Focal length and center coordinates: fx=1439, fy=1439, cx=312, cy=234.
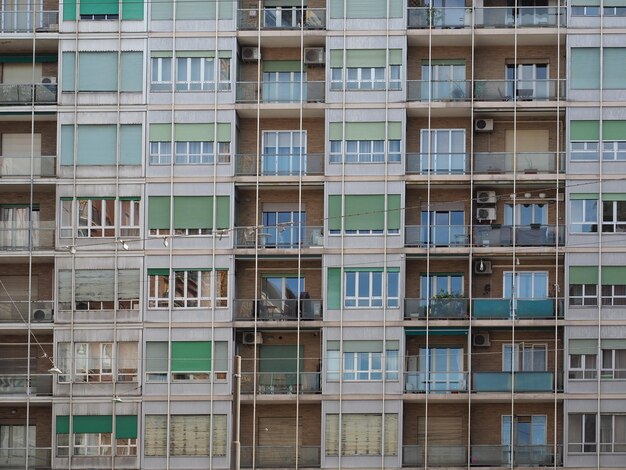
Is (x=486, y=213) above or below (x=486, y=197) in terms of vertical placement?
below

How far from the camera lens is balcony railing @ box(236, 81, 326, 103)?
5009 centimetres

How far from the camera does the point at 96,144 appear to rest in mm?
49812

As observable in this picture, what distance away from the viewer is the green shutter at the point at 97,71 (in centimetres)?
4997

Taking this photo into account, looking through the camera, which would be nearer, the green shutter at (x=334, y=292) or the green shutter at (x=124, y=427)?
the green shutter at (x=124, y=427)

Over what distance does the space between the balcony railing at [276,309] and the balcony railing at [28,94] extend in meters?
9.85

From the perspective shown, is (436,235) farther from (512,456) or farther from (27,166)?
(27,166)

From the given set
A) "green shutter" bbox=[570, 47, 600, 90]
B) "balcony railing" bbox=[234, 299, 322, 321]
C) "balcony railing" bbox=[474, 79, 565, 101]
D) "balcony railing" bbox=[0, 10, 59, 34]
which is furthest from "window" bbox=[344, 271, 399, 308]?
"balcony railing" bbox=[0, 10, 59, 34]

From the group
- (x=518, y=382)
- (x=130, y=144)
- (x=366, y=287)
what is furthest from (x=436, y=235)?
(x=130, y=144)

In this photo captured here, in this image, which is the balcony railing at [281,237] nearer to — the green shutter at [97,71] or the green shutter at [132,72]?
the green shutter at [132,72]

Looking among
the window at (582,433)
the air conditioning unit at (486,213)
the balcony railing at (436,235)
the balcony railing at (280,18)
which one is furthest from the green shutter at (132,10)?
the window at (582,433)

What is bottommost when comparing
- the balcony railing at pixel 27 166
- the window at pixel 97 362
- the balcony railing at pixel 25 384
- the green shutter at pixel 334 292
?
the balcony railing at pixel 25 384

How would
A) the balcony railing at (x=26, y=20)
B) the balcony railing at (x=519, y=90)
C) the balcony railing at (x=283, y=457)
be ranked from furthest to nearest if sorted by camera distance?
the balcony railing at (x=26, y=20)
the balcony railing at (x=519, y=90)
the balcony railing at (x=283, y=457)

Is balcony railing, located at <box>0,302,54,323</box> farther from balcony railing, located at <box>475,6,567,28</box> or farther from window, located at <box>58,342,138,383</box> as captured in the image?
balcony railing, located at <box>475,6,567,28</box>

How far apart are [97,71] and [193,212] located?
5.99 metres
